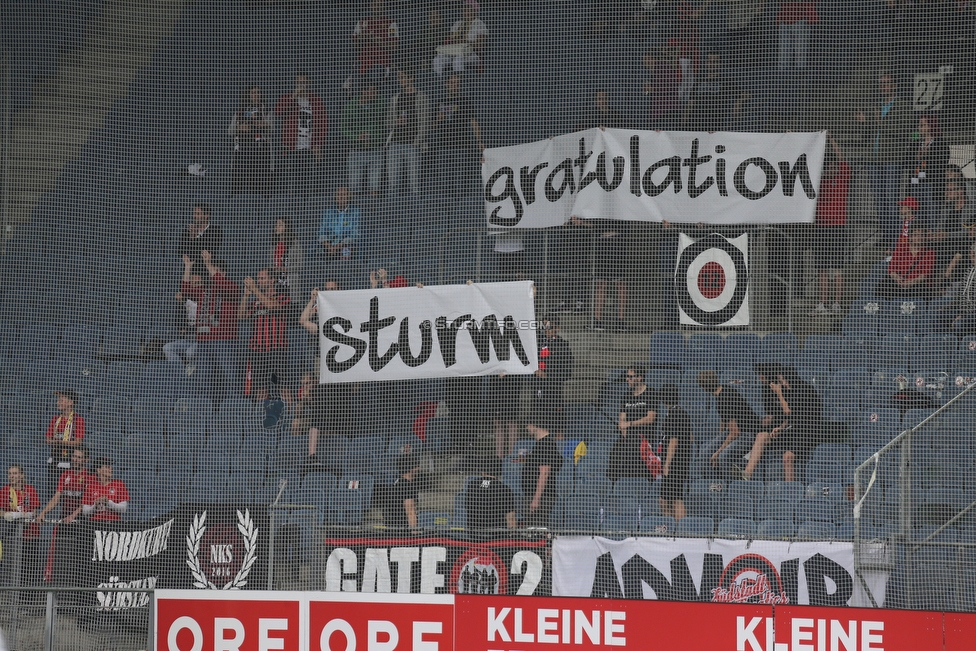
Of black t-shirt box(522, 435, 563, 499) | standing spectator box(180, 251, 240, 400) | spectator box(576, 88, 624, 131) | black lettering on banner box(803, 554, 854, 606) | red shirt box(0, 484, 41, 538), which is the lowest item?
black lettering on banner box(803, 554, 854, 606)

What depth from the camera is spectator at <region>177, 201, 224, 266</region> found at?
1048cm

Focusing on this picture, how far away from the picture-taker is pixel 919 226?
965 centimetres

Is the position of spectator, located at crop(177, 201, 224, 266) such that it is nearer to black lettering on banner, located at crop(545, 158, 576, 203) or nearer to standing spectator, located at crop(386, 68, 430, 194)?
standing spectator, located at crop(386, 68, 430, 194)

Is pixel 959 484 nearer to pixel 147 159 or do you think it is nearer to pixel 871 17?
pixel 871 17

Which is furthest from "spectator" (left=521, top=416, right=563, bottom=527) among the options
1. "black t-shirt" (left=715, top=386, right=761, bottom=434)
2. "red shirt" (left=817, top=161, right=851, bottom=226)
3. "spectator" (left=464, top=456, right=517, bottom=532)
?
"red shirt" (left=817, top=161, right=851, bottom=226)

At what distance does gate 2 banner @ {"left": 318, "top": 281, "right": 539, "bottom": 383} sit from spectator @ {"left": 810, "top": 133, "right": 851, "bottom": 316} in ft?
8.58

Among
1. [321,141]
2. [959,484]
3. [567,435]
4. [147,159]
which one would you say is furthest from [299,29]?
[959,484]

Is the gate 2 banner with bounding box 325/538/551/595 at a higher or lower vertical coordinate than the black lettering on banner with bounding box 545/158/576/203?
lower

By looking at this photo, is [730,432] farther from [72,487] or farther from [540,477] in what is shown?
[72,487]

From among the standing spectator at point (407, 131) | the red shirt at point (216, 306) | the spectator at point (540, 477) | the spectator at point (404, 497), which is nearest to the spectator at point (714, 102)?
the standing spectator at point (407, 131)

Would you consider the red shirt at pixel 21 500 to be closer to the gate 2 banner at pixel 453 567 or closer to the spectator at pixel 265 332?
the spectator at pixel 265 332

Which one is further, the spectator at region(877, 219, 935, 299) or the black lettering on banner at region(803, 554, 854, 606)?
the spectator at region(877, 219, 935, 299)

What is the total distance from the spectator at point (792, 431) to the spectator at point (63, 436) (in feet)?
17.7

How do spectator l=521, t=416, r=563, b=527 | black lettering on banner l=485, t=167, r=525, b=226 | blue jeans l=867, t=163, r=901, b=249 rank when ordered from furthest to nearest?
blue jeans l=867, t=163, r=901, b=249
black lettering on banner l=485, t=167, r=525, b=226
spectator l=521, t=416, r=563, b=527
